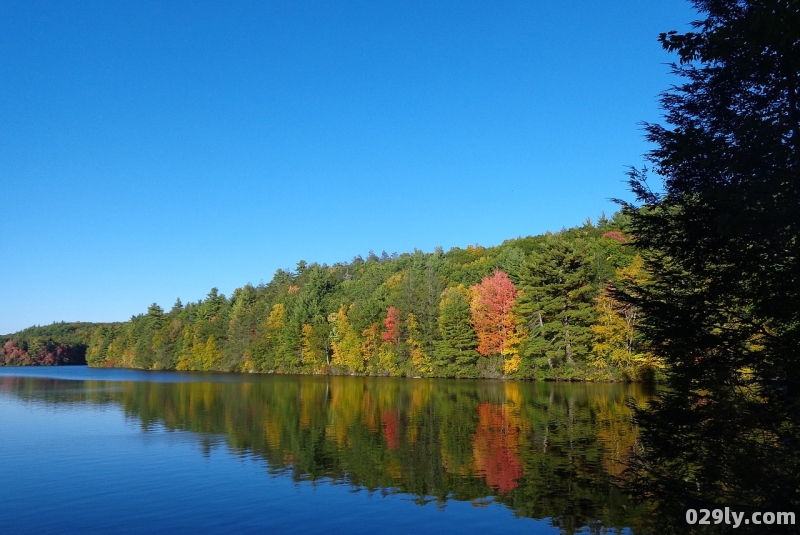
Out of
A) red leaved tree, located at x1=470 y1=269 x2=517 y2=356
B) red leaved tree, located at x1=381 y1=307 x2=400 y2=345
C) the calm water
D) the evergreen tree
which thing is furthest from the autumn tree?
the calm water

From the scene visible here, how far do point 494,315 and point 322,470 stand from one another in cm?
4899

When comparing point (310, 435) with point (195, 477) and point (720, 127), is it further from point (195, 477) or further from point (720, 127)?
point (720, 127)

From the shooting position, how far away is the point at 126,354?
14400cm

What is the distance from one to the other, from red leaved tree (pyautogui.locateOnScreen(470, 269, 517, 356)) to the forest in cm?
15

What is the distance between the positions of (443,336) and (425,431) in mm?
44245

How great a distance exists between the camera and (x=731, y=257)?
10852 mm

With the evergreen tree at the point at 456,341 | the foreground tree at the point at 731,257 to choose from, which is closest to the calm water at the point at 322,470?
the foreground tree at the point at 731,257

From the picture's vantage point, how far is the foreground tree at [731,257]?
915 cm

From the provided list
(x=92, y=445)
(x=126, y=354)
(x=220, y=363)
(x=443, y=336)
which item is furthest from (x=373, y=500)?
(x=126, y=354)

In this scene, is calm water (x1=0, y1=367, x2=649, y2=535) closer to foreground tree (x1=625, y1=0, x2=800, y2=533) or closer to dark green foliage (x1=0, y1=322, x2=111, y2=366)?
foreground tree (x1=625, y1=0, x2=800, y2=533)

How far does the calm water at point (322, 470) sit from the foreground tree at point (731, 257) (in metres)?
3.68

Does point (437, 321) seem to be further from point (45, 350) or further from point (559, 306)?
point (45, 350)

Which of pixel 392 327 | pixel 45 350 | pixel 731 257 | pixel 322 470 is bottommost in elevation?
pixel 322 470

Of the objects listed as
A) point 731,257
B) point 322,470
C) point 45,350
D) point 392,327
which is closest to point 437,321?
point 392,327
